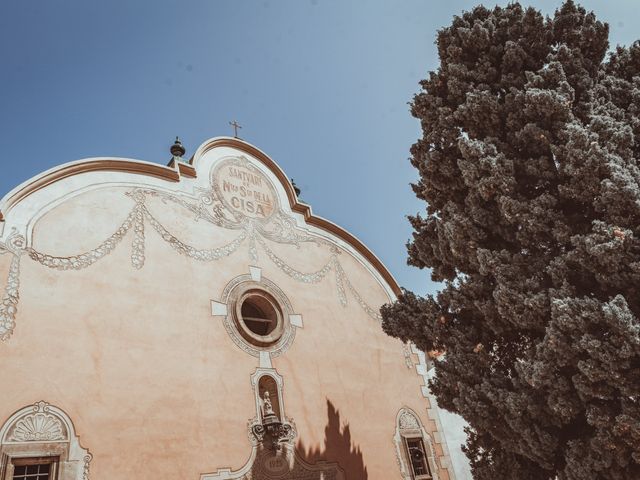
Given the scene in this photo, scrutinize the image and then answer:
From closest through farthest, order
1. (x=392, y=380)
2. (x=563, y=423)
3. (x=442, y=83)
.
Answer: (x=563, y=423) < (x=442, y=83) < (x=392, y=380)

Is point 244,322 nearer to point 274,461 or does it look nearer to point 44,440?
point 274,461

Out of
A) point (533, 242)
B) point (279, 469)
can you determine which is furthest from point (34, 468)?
point (533, 242)

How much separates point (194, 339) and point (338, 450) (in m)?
3.50

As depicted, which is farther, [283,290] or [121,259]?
[283,290]

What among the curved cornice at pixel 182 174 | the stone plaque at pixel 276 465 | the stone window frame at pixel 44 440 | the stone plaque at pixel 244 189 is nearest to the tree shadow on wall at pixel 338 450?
the stone plaque at pixel 276 465

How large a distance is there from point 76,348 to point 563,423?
6.55 metres

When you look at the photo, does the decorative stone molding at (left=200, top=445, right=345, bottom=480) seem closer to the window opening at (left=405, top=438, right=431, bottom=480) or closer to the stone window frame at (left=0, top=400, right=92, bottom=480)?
the stone window frame at (left=0, top=400, right=92, bottom=480)

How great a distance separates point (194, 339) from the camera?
A: 7.97 meters

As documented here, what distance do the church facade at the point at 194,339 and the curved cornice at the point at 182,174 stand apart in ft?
0.11

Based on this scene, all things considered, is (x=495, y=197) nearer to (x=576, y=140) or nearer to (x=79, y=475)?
(x=576, y=140)

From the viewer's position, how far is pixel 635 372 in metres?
4.71

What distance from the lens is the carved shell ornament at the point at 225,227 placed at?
698cm

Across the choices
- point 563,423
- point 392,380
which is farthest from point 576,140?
point 392,380

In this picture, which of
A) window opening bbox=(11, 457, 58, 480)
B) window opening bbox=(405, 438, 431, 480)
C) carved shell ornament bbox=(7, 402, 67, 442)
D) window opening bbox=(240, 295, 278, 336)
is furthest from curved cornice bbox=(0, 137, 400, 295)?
window opening bbox=(405, 438, 431, 480)
